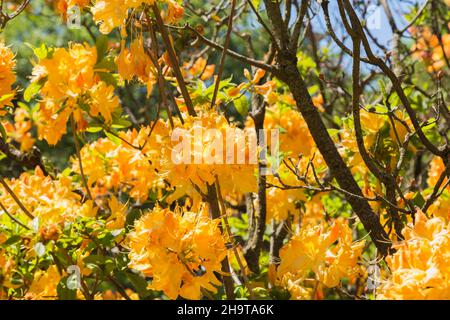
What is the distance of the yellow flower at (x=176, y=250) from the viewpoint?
156 centimetres

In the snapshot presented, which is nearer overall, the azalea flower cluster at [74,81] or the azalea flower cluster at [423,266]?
the azalea flower cluster at [423,266]

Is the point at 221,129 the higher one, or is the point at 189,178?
the point at 221,129

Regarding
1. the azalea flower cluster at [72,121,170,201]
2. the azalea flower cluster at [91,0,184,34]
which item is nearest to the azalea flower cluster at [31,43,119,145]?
the azalea flower cluster at [72,121,170,201]

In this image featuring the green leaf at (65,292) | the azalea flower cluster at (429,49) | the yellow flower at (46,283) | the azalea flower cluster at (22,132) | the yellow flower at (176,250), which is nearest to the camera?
the yellow flower at (176,250)

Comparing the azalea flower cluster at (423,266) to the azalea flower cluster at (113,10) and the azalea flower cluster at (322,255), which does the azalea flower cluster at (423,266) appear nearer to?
the azalea flower cluster at (322,255)

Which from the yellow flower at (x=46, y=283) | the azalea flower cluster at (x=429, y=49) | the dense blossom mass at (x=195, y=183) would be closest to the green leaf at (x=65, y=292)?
the dense blossom mass at (x=195, y=183)

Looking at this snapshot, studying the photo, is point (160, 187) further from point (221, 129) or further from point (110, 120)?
point (221, 129)

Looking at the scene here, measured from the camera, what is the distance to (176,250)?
61.5 inches

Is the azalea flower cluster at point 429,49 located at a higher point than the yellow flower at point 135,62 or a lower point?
higher

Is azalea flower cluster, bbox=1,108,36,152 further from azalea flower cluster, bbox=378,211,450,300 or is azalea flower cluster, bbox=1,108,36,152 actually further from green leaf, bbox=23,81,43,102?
azalea flower cluster, bbox=378,211,450,300

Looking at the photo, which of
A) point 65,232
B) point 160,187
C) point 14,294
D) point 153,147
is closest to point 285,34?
point 153,147

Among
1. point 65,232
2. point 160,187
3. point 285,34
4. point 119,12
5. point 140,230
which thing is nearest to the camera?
point 140,230

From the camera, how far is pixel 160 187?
256 cm

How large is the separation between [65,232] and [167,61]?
533 millimetres
